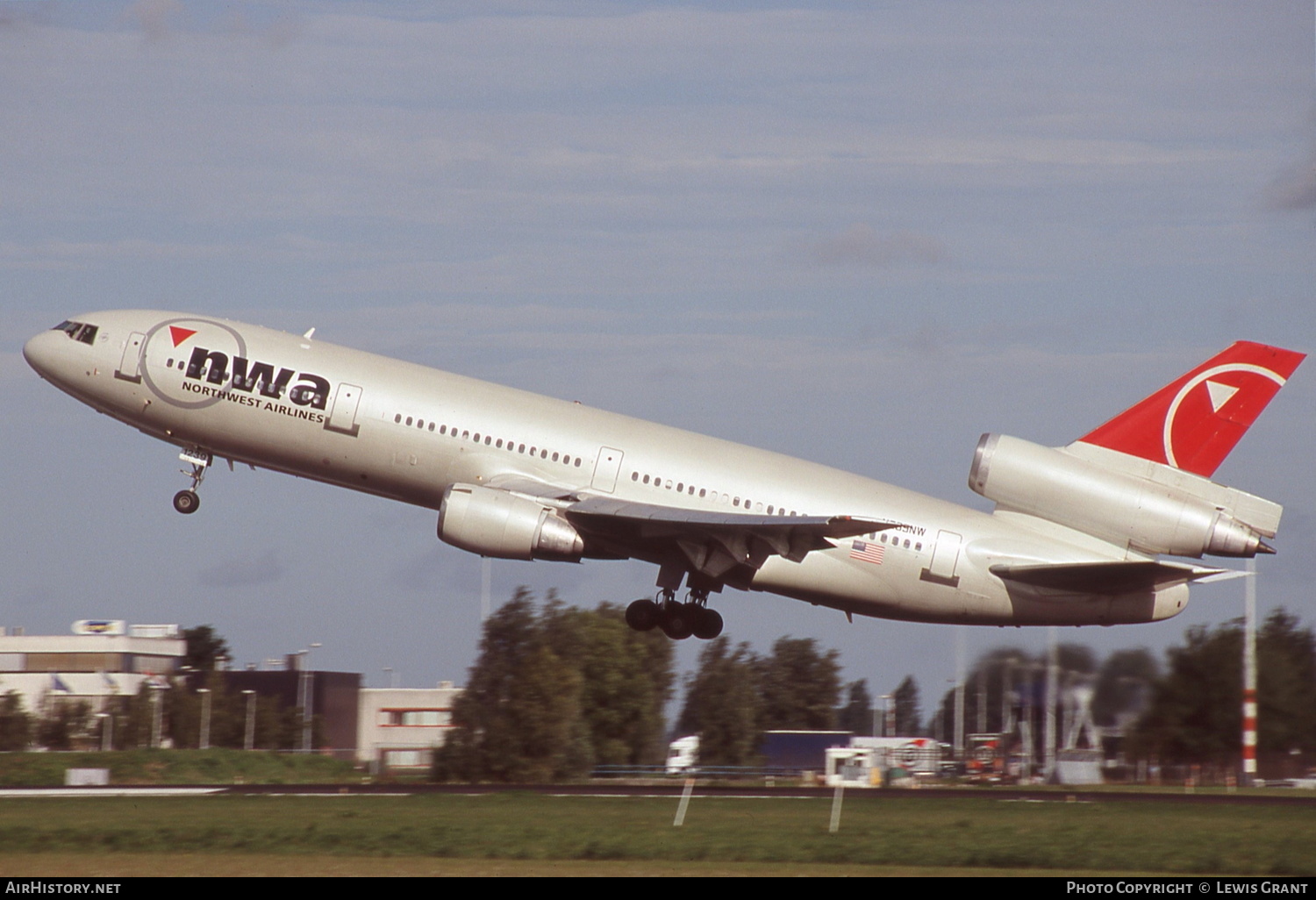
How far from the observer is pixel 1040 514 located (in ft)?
128

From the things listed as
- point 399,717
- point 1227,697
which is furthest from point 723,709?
point 1227,697

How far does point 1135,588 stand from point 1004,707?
10.9 metres

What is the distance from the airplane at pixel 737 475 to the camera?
37594mm

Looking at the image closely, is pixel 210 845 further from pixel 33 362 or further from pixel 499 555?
pixel 33 362

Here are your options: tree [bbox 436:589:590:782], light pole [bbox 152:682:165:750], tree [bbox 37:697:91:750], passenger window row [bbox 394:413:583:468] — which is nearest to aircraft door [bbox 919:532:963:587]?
passenger window row [bbox 394:413:583:468]

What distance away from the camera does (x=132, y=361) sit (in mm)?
39094

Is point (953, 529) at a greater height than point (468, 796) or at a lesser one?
greater

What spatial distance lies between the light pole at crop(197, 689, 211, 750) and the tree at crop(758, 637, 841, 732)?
41.5 m

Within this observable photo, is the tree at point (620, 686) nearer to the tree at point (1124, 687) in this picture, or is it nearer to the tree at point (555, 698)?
the tree at point (555, 698)

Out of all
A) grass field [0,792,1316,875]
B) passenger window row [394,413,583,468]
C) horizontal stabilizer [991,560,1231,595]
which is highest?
passenger window row [394,413,583,468]

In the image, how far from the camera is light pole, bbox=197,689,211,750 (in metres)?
97.4

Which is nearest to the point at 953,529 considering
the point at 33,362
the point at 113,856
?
the point at 113,856

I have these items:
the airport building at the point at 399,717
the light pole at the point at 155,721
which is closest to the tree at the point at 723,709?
the airport building at the point at 399,717

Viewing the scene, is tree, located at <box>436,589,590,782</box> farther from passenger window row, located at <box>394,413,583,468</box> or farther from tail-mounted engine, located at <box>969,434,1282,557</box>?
tail-mounted engine, located at <box>969,434,1282,557</box>
